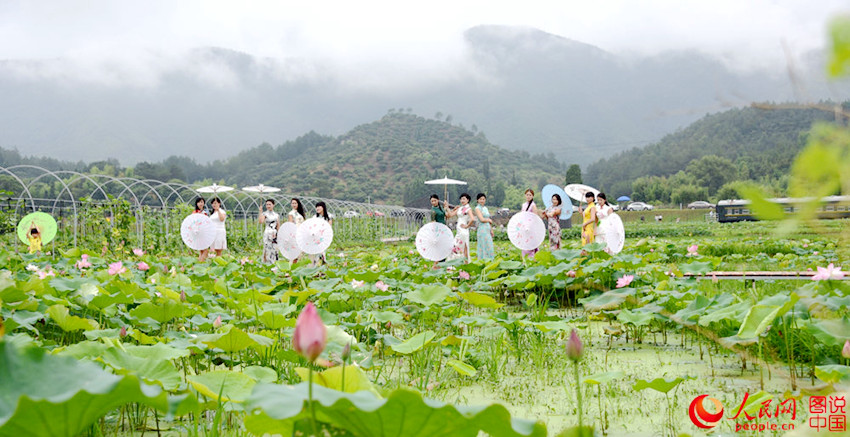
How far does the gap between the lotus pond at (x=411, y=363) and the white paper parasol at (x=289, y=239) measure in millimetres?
2876

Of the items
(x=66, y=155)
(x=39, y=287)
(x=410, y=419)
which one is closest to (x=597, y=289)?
(x=39, y=287)

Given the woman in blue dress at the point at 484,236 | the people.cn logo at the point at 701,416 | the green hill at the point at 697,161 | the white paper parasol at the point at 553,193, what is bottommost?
the people.cn logo at the point at 701,416

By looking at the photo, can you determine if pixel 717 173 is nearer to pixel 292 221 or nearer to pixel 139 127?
pixel 292 221

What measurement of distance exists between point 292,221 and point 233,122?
7315 inches

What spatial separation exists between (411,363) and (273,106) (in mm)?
198023

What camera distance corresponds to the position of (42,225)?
6832 millimetres

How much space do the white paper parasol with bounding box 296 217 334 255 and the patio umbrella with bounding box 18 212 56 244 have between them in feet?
8.96

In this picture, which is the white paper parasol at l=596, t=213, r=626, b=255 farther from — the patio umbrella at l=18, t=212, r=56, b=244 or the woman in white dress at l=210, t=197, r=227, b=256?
the patio umbrella at l=18, t=212, r=56, b=244

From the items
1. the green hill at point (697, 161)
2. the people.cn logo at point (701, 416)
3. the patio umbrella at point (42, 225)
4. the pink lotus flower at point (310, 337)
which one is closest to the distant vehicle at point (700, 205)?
the green hill at point (697, 161)

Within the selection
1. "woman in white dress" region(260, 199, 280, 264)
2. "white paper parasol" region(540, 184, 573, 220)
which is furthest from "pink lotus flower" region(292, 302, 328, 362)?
"white paper parasol" region(540, 184, 573, 220)

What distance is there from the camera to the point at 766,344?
7.64 ft

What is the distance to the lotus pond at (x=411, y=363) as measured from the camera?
763 mm

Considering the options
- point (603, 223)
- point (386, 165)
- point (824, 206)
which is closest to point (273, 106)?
point (386, 165)

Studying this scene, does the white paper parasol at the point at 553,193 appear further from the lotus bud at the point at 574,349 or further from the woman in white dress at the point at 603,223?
the lotus bud at the point at 574,349
